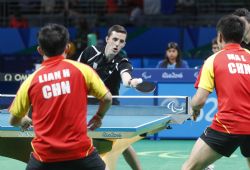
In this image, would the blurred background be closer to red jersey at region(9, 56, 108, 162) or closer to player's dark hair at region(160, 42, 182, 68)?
player's dark hair at region(160, 42, 182, 68)

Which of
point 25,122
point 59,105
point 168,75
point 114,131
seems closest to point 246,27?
point 114,131

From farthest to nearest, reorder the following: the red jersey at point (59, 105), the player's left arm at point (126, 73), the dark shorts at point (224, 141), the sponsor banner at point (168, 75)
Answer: the sponsor banner at point (168, 75)
the player's left arm at point (126, 73)
the dark shorts at point (224, 141)
the red jersey at point (59, 105)

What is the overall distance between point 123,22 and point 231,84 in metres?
14.0

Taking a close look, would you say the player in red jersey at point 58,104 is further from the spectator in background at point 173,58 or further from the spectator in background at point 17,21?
the spectator in background at point 17,21

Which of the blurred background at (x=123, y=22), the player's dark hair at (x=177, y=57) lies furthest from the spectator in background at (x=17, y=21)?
the player's dark hair at (x=177, y=57)

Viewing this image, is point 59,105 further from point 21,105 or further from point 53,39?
point 53,39

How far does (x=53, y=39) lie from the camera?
531 cm

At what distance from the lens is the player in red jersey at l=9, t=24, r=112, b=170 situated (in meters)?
5.30

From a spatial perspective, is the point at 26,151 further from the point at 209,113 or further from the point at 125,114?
the point at 209,113

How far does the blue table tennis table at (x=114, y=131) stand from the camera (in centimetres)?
625

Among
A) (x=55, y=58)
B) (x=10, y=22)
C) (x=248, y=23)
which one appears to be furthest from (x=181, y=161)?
(x=10, y=22)

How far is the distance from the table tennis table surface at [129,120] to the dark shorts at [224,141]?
49 cm

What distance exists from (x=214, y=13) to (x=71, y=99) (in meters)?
15.6

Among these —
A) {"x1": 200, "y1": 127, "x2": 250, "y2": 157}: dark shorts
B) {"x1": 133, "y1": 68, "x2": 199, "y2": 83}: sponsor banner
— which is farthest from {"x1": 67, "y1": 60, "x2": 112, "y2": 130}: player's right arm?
{"x1": 133, "y1": 68, "x2": 199, "y2": 83}: sponsor banner
